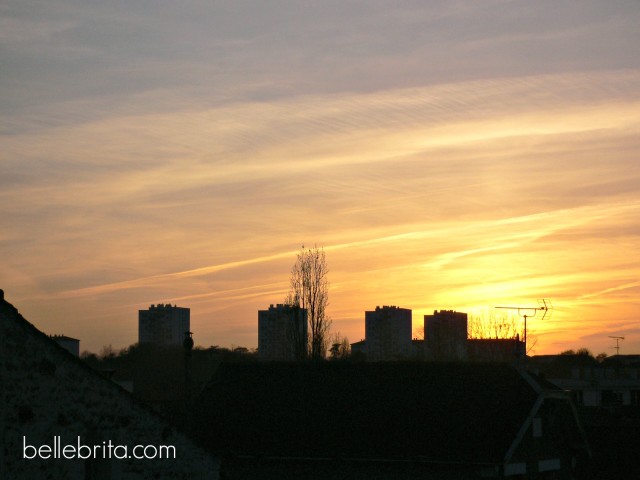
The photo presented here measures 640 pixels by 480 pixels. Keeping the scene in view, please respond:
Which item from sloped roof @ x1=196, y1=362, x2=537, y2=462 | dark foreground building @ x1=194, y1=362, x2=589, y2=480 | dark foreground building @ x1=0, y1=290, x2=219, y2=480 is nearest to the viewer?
dark foreground building @ x1=0, y1=290, x2=219, y2=480

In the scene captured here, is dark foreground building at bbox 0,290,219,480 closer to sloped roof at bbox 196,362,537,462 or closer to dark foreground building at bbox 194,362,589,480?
dark foreground building at bbox 194,362,589,480

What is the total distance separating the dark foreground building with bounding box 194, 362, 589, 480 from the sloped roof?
42 millimetres

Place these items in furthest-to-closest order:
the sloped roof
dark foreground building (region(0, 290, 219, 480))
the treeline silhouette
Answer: the treeline silhouette → the sloped roof → dark foreground building (region(0, 290, 219, 480))

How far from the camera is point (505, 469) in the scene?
30844 millimetres

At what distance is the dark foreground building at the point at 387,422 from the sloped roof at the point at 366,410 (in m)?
0.04

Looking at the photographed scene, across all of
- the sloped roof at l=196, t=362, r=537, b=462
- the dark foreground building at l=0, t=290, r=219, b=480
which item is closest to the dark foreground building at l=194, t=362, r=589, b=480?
the sloped roof at l=196, t=362, r=537, b=462

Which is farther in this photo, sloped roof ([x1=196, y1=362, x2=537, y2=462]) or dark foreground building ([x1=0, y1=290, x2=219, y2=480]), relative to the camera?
sloped roof ([x1=196, y1=362, x2=537, y2=462])

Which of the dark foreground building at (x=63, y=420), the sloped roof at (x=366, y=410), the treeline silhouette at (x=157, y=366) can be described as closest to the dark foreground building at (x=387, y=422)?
the sloped roof at (x=366, y=410)

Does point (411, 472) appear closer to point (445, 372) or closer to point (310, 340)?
point (445, 372)

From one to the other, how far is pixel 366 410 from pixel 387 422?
1.17 meters

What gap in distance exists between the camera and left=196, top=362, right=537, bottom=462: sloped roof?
106 ft

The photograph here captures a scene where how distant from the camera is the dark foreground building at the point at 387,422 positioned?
105ft

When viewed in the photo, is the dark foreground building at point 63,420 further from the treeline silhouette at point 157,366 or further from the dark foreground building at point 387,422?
the treeline silhouette at point 157,366

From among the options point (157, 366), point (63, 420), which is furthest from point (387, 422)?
point (157, 366)
